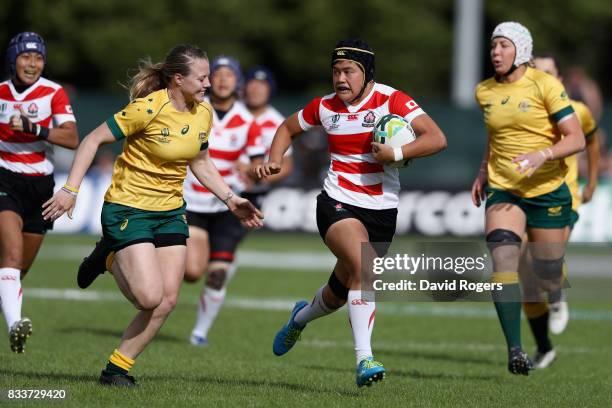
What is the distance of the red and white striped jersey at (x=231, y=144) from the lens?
12266mm

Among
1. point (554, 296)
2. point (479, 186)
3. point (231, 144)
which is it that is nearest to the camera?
point (479, 186)

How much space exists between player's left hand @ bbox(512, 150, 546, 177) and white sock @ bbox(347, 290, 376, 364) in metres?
1.60

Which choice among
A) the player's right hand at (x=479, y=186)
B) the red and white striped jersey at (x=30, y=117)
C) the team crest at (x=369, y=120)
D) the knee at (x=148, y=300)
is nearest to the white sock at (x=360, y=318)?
the team crest at (x=369, y=120)

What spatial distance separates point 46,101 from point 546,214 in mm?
4140

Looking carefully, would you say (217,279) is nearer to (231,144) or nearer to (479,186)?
(231,144)

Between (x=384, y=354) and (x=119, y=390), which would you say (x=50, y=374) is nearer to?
(x=119, y=390)

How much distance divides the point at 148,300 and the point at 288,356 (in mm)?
3249

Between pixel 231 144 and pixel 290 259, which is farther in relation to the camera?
pixel 290 259

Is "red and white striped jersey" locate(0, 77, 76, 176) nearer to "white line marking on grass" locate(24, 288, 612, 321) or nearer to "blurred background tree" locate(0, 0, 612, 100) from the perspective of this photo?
"white line marking on grass" locate(24, 288, 612, 321)

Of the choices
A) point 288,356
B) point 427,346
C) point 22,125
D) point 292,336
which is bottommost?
point 427,346

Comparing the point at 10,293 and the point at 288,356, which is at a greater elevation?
the point at 10,293

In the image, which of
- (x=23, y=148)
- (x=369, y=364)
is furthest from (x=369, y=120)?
(x=23, y=148)

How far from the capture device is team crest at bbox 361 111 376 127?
8719mm

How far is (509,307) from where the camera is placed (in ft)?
32.0
